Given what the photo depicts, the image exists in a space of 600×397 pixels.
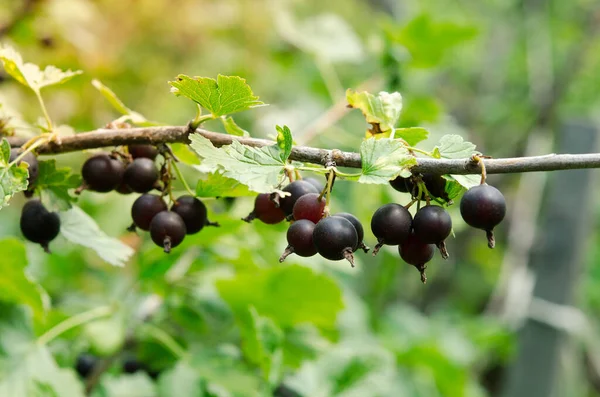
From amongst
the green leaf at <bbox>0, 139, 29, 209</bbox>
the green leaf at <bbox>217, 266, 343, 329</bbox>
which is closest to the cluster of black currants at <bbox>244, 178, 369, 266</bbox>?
the green leaf at <bbox>0, 139, 29, 209</bbox>

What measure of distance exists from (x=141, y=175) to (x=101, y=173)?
4 centimetres

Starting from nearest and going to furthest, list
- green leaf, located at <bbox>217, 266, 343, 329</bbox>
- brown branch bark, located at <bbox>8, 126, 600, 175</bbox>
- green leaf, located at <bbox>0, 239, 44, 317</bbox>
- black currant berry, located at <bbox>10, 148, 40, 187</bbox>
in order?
brown branch bark, located at <bbox>8, 126, 600, 175</bbox> → black currant berry, located at <bbox>10, 148, 40, 187</bbox> → green leaf, located at <bbox>0, 239, 44, 317</bbox> → green leaf, located at <bbox>217, 266, 343, 329</bbox>

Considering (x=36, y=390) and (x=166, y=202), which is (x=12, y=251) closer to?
(x=36, y=390)

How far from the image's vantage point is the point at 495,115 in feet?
12.9

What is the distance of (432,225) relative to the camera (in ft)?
1.71

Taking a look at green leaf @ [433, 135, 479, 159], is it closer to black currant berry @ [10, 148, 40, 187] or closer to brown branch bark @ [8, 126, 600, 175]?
brown branch bark @ [8, 126, 600, 175]

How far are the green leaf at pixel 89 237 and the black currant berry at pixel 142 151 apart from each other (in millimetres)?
94

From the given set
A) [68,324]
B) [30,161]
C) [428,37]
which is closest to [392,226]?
[30,161]

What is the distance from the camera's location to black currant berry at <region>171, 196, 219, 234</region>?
0.62m

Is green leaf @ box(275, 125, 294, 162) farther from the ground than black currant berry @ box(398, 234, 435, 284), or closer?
farther from the ground

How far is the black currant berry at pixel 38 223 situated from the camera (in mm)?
643

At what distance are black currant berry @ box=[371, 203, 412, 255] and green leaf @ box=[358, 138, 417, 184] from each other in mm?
32

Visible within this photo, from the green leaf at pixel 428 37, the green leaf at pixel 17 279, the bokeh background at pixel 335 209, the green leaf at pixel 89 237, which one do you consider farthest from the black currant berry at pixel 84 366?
the green leaf at pixel 428 37

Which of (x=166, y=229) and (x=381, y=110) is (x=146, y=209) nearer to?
(x=166, y=229)
